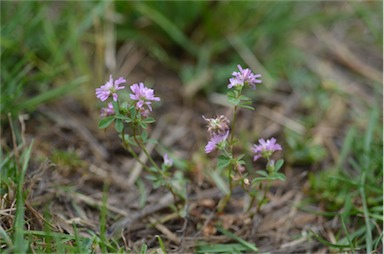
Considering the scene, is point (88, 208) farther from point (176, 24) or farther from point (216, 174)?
point (176, 24)

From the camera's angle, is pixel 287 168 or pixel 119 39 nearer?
pixel 287 168

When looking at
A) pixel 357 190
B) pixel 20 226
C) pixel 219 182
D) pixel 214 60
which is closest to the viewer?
pixel 20 226

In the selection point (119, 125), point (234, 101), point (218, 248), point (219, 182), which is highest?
point (234, 101)

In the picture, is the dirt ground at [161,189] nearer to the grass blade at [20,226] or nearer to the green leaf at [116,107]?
the grass blade at [20,226]

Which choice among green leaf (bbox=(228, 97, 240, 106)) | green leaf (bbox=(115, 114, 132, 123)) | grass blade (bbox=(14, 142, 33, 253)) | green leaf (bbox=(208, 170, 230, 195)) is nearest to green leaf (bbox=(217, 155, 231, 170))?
green leaf (bbox=(228, 97, 240, 106))

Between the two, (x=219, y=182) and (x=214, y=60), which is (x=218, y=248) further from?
(x=214, y=60)

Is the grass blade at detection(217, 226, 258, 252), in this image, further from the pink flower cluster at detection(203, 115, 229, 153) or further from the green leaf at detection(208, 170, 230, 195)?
the pink flower cluster at detection(203, 115, 229, 153)

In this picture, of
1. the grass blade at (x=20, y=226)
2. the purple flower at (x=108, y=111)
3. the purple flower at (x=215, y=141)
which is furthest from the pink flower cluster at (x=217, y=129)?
the grass blade at (x=20, y=226)

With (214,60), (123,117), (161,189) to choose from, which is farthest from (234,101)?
(214,60)

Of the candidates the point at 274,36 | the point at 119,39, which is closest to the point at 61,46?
the point at 119,39
